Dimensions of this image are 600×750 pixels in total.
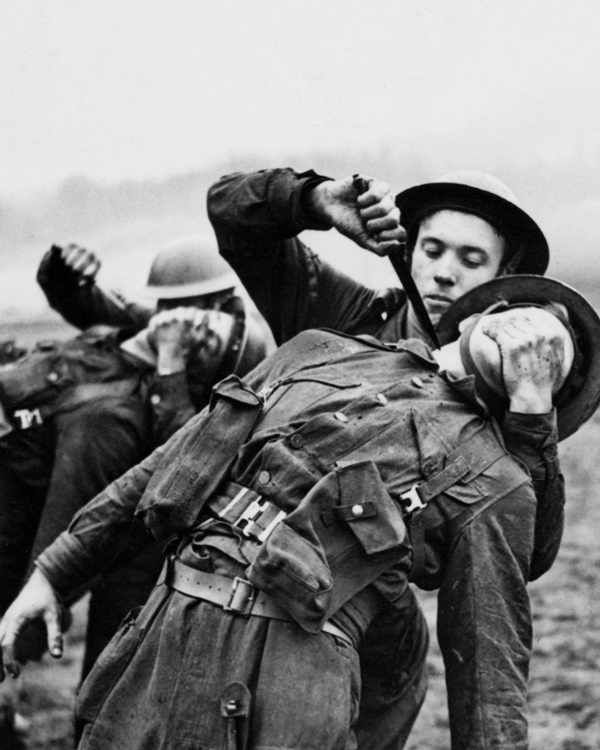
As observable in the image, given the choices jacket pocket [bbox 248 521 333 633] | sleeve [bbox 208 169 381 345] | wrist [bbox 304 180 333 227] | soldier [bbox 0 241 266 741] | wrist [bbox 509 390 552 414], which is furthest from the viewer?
soldier [bbox 0 241 266 741]

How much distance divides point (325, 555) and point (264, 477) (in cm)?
27

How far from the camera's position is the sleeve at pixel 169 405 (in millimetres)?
3934

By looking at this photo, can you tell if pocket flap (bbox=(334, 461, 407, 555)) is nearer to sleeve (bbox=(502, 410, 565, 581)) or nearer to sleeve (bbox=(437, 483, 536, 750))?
sleeve (bbox=(437, 483, 536, 750))

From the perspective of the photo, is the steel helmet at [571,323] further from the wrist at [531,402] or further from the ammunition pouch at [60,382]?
the ammunition pouch at [60,382]

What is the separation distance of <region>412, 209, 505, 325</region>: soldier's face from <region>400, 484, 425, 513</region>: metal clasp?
3.36ft

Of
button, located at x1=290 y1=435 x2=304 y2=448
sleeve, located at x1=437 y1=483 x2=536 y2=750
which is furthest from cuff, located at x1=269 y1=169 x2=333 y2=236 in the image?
sleeve, located at x1=437 y1=483 x2=536 y2=750

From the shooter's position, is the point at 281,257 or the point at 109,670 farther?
the point at 281,257

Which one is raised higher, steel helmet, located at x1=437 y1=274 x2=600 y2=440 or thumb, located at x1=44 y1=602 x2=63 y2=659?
steel helmet, located at x1=437 y1=274 x2=600 y2=440

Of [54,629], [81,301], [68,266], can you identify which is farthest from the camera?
[81,301]

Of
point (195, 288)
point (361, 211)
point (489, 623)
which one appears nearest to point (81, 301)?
point (195, 288)

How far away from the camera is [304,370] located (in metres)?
2.87

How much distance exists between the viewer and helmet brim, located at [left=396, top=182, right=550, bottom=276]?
3523mm

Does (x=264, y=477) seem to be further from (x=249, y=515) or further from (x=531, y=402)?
(x=531, y=402)

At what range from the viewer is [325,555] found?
2451mm
